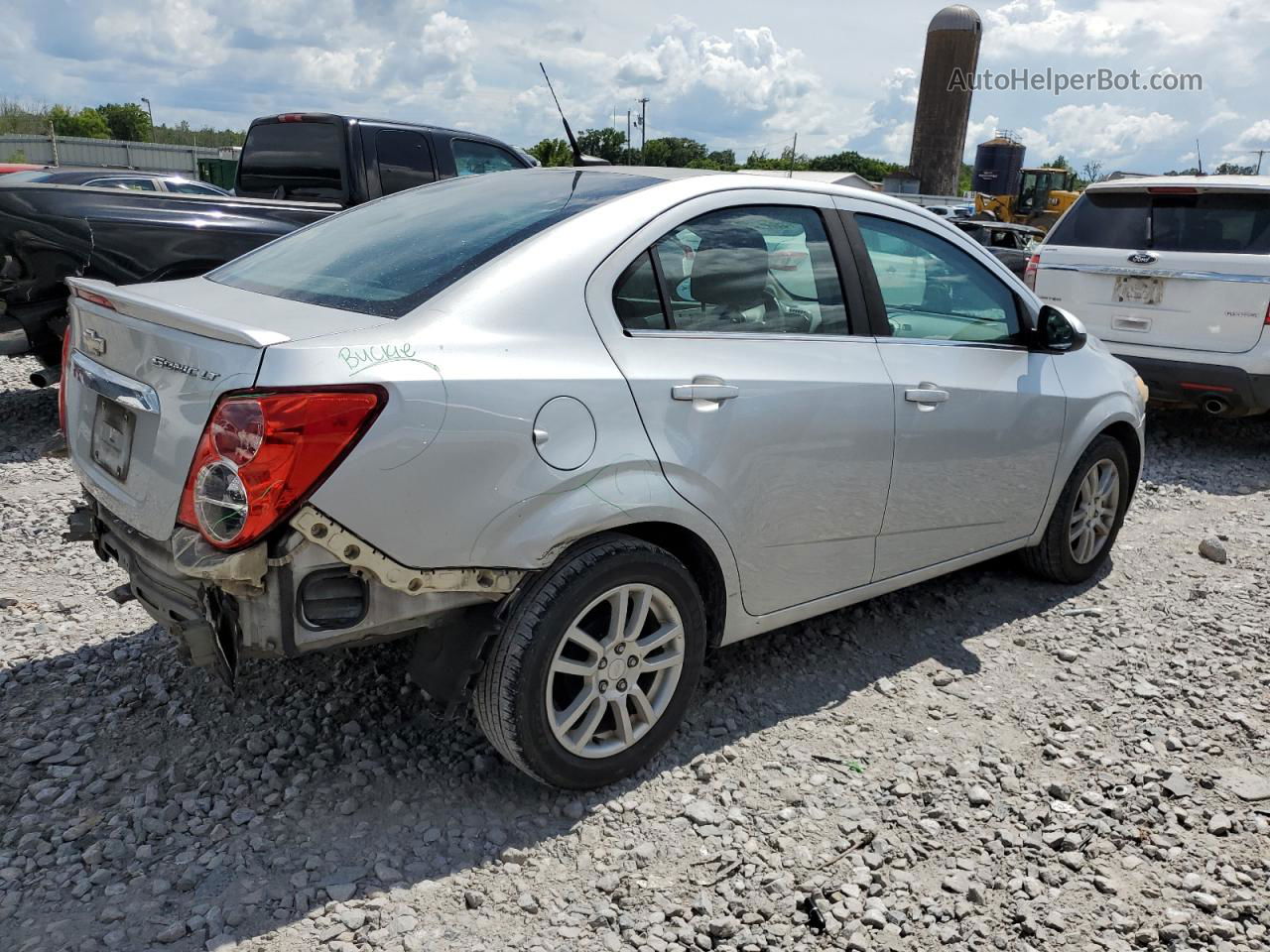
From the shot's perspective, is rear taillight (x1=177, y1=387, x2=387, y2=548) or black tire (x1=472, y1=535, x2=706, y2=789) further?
black tire (x1=472, y1=535, x2=706, y2=789)

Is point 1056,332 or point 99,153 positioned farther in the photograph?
point 99,153

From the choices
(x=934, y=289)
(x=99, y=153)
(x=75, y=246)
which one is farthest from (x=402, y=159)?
(x=99, y=153)

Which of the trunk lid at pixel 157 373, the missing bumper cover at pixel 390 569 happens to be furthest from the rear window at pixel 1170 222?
the trunk lid at pixel 157 373

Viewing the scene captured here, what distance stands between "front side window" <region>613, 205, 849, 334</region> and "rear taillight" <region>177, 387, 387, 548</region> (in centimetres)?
87

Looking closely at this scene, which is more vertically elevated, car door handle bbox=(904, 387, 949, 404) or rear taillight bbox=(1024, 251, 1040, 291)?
rear taillight bbox=(1024, 251, 1040, 291)

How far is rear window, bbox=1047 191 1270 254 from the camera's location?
6.72m

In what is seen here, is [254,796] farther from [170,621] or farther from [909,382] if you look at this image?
[909,382]

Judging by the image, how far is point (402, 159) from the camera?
8297 mm

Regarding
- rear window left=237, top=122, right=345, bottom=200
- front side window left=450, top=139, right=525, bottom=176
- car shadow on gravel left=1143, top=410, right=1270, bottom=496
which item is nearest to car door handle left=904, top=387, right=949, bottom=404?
car shadow on gravel left=1143, top=410, right=1270, bottom=496

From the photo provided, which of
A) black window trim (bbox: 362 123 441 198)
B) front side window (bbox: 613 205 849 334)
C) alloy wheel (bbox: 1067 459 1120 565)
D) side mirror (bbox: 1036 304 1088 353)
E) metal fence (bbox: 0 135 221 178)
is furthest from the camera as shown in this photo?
metal fence (bbox: 0 135 221 178)

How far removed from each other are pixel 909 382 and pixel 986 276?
34.1 inches

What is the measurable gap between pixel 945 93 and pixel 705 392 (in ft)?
85.1

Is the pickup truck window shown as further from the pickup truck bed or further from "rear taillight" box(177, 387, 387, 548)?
"rear taillight" box(177, 387, 387, 548)

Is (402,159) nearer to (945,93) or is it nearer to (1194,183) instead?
(1194,183)
